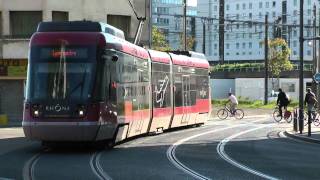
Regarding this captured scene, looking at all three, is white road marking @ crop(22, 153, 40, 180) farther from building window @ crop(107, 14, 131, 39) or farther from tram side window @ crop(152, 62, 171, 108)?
building window @ crop(107, 14, 131, 39)

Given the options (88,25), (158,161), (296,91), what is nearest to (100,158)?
(158,161)

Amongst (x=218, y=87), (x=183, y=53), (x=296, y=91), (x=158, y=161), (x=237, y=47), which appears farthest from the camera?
(x=237, y=47)

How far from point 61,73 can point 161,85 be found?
7370 mm

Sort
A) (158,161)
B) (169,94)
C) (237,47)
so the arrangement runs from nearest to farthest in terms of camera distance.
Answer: (158,161) < (169,94) < (237,47)

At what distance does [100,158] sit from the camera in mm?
16016

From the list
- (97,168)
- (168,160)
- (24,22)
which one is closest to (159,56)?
(168,160)

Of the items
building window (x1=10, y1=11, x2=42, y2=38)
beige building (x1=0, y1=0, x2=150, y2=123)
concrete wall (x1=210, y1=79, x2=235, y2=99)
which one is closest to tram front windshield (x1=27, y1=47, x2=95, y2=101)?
beige building (x1=0, y1=0, x2=150, y2=123)

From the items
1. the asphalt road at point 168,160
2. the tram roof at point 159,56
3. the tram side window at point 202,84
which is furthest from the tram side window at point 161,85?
the tram side window at point 202,84

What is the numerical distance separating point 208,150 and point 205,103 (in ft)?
40.7

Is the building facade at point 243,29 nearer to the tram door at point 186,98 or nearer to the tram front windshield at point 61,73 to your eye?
the tram door at point 186,98

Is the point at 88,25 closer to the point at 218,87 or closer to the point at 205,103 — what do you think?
the point at 205,103

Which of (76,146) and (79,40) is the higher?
(79,40)

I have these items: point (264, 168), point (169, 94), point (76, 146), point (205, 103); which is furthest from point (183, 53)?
point (264, 168)

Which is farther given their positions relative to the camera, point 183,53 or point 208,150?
point 183,53
